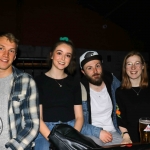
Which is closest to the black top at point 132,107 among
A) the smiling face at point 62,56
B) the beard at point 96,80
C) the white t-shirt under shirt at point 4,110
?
the beard at point 96,80

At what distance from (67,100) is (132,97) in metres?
0.75

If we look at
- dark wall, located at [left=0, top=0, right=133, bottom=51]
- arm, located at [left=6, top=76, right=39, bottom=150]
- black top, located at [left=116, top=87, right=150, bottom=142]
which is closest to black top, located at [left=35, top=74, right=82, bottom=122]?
arm, located at [left=6, top=76, right=39, bottom=150]

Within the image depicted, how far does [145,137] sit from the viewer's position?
62.1 inches

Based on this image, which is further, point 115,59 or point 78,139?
point 115,59

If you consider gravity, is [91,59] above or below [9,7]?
below

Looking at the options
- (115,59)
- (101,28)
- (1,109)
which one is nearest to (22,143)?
(1,109)

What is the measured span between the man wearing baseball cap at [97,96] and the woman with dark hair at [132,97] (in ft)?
0.50

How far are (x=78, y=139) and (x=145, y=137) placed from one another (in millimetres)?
698

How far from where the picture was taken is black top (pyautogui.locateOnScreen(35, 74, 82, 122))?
2041mm

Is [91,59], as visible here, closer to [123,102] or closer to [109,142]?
[123,102]

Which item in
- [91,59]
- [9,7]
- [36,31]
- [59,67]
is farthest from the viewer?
[36,31]

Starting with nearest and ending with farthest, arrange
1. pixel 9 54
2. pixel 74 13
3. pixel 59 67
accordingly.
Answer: pixel 9 54
pixel 59 67
pixel 74 13

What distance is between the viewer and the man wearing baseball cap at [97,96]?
7.71ft

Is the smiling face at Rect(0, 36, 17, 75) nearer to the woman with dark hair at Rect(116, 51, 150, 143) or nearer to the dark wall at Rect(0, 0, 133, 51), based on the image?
the woman with dark hair at Rect(116, 51, 150, 143)
